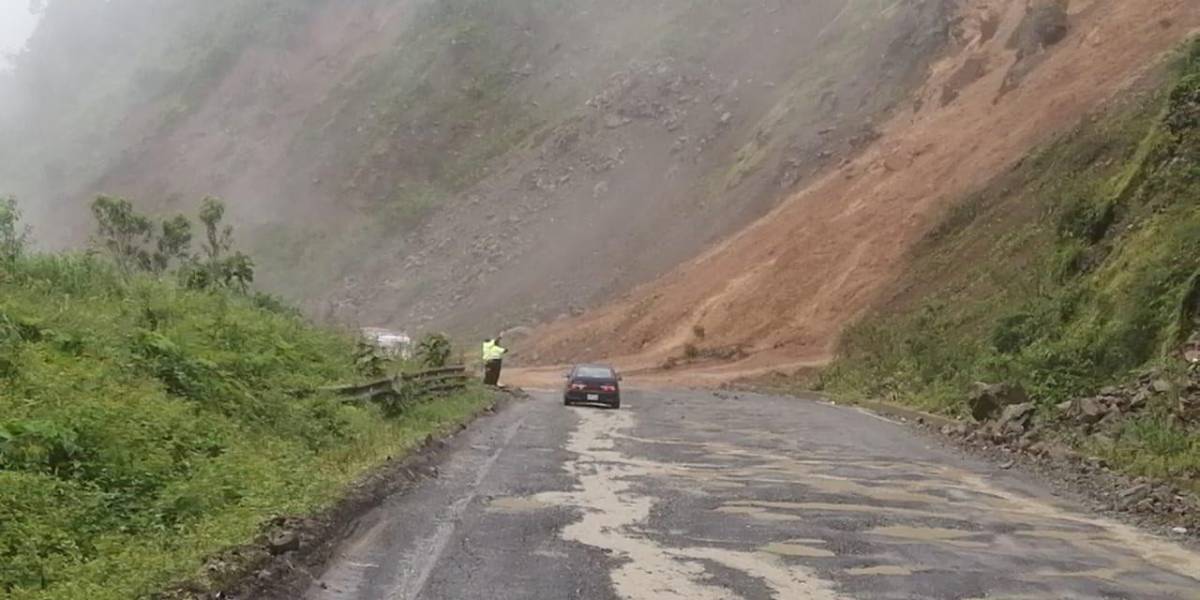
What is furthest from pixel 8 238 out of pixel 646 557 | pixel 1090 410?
pixel 1090 410

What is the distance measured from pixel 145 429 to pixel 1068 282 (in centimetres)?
2166

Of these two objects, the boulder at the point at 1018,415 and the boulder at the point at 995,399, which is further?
the boulder at the point at 995,399

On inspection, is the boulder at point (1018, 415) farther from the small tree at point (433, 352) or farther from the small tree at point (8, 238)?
the small tree at point (8, 238)

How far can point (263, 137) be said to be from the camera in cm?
8988

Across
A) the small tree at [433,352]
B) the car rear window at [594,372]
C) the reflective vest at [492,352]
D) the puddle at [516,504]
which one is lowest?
the puddle at [516,504]

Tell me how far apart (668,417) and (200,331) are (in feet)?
34.4

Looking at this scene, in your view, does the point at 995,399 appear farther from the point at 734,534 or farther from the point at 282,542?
the point at 282,542

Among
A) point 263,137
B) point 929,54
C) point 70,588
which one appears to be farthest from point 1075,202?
point 263,137

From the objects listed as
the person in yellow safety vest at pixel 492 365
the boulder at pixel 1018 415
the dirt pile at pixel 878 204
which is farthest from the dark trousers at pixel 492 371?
the boulder at pixel 1018 415

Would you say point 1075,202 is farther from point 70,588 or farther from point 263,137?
point 263,137

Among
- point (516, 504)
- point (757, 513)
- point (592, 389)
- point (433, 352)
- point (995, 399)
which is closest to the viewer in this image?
point (757, 513)

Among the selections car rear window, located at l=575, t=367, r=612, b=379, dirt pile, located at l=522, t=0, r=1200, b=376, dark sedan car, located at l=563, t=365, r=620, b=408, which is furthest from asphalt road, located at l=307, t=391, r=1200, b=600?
dirt pile, located at l=522, t=0, r=1200, b=376

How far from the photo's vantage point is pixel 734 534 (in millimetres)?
10461

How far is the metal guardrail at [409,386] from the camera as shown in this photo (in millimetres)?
17938
